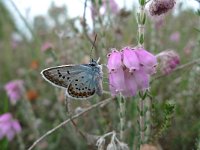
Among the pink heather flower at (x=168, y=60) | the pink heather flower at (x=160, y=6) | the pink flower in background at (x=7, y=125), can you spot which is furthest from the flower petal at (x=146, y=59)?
the pink flower in background at (x=7, y=125)

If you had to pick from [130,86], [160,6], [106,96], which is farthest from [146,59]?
[106,96]

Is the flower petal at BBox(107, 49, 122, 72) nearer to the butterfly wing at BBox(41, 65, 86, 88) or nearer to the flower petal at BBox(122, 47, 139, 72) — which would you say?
the flower petal at BBox(122, 47, 139, 72)

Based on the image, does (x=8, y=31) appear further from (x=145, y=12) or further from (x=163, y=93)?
(x=145, y=12)

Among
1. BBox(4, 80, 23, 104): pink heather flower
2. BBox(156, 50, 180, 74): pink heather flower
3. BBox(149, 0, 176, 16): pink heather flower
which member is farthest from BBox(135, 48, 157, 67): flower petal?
BBox(4, 80, 23, 104): pink heather flower

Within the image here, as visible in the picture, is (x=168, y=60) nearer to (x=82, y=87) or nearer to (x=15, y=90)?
(x=82, y=87)

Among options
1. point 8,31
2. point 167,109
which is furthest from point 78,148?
point 8,31

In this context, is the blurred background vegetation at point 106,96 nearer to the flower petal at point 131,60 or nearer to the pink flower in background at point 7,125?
the pink flower in background at point 7,125
